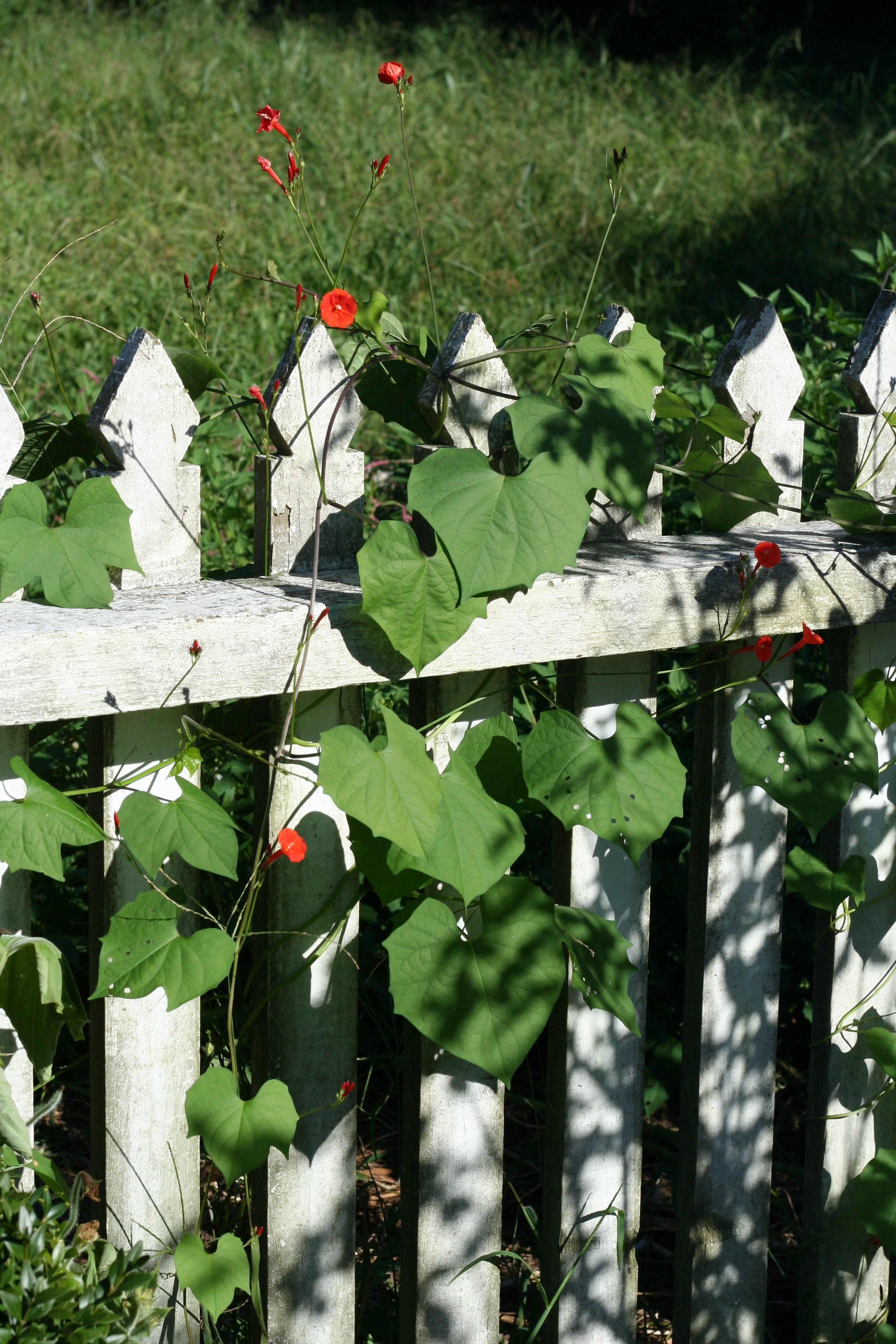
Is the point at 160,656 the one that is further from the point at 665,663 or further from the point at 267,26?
the point at 267,26

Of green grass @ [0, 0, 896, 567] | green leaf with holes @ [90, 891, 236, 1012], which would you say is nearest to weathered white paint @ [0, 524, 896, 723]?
green leaf with holes @ [90, 891, 236, 1012]

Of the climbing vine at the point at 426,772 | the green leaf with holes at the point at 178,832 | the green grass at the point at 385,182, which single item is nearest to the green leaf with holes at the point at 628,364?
the climbing vine at the point at 426,772

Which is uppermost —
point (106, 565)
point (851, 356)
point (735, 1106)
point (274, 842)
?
point (851, 356)

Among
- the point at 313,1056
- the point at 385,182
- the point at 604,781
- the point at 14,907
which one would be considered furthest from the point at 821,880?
the point at 385,182

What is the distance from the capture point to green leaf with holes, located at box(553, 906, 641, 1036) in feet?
4.69

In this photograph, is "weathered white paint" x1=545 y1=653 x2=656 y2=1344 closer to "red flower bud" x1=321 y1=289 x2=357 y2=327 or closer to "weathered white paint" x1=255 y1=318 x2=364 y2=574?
"weathered white paint" x1=255 y1=318 x2=364 y2=574

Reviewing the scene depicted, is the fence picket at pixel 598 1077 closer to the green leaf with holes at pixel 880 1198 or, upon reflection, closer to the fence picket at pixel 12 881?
the green leaf with holes at pixel 880 1198

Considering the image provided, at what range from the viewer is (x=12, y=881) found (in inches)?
50.0

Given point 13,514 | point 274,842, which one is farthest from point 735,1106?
point 13,514

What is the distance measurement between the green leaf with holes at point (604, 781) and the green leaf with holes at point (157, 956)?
381 mm

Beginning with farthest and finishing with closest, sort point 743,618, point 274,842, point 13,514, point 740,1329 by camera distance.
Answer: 1. point 740,1329
2. point 743,618
3. point 274,842
4. point 13,514

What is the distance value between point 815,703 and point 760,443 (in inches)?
41.0

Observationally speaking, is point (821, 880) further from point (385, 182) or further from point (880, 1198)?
point (385, 182)

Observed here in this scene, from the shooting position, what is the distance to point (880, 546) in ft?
5.37
